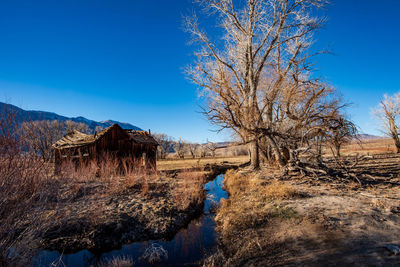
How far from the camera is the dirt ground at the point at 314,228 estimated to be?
11.7ft

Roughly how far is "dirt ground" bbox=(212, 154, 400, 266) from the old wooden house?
10047 mm

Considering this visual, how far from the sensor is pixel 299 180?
962cm

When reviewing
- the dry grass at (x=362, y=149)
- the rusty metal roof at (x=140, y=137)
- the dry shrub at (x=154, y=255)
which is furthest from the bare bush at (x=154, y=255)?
the rusty metal roof at (x=140, y=137)

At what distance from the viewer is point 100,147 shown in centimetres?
1566

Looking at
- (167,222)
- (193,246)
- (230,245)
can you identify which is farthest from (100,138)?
(230,245)

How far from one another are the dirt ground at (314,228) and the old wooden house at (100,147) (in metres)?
10.0

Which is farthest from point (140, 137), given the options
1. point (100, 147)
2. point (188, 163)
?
point (188, 163)

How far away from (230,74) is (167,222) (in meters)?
12.7

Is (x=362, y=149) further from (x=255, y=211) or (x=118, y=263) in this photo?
(x=118, y=263)

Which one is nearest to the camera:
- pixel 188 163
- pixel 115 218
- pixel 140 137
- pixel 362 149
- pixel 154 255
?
pixel 154 255

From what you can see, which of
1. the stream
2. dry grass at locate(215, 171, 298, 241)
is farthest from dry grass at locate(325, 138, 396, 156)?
the stream

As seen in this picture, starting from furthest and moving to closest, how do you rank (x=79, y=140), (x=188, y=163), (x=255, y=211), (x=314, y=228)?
(x=188, y=163), (x=79, y=140), (x=255, y=211), (x=314, y=228)

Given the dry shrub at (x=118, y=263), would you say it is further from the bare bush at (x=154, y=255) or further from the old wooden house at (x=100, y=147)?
the old wooden house at (x=100, y=147)

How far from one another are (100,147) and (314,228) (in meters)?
15.3
